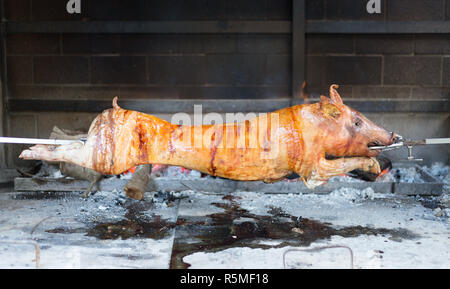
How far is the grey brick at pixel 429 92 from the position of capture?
7.90 metres

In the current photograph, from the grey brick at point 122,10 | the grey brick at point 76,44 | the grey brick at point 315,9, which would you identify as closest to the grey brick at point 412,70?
the grey brick at point 315,9

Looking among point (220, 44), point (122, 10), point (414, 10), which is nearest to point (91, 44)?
point (122, 10)

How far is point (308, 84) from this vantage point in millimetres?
7895

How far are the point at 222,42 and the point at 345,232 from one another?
370cm

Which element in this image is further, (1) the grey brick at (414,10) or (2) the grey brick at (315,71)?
(2) the grey brick at (315,71)

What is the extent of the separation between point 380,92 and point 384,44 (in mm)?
692

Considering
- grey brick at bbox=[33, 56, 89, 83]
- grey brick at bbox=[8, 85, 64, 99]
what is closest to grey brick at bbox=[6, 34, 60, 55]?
grey brick at bbox=[33, 56, 89, 83]

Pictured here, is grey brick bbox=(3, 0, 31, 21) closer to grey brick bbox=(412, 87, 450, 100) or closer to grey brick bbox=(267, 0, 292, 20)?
grey brick bbox=(267, 0, 292, 20)

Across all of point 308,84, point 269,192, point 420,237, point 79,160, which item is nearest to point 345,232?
point 420,237

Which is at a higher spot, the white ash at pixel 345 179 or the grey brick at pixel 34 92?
the grey brick at pixel 34 92

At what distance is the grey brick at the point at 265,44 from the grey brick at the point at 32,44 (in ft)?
9.02

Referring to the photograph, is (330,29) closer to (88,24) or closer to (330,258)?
(88,24)

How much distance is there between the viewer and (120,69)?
26.0 feet

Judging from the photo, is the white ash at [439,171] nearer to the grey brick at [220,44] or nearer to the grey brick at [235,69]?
the grey brick at [235,69]
